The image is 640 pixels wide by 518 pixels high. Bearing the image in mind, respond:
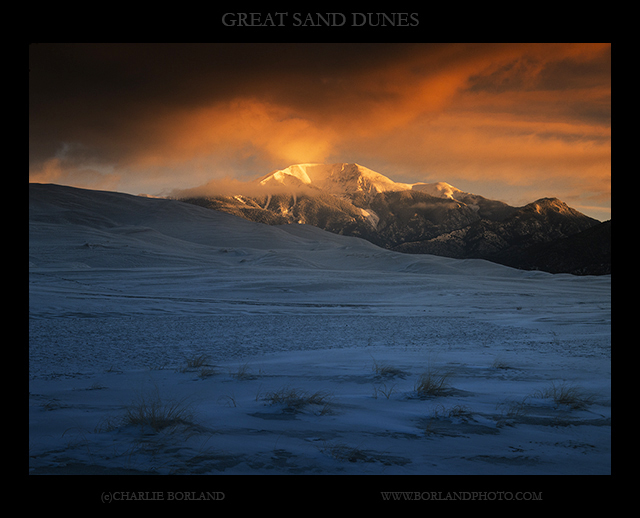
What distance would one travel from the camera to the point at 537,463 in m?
2.63

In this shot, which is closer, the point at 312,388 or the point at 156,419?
the point at 156,419

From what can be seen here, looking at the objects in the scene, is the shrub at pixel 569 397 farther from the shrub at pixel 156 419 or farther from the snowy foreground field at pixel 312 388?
the shrub at pixel 156 419

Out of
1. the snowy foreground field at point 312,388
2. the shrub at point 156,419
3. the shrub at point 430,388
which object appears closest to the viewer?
the snowy foreground field at point 312,388

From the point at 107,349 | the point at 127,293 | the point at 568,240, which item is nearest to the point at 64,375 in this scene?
the point at 107,349

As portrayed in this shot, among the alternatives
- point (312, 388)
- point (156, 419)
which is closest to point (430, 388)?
point (312, 388)

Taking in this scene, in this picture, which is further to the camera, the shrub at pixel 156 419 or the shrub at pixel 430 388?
the shrub at pixel 430 388

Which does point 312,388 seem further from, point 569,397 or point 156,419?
point 569,397

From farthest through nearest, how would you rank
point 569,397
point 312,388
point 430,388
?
1. point 312,388
2. point 430,388
3. point 569,397

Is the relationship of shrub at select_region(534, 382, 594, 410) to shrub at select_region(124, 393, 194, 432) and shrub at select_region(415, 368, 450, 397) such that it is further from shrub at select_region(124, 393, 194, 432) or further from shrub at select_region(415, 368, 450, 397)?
shrub at select_region(124, 393, 194, 432)

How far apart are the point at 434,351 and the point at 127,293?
37.3ft

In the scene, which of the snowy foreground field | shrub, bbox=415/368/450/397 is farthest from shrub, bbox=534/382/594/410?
shrub, bbox=415/368/450/397

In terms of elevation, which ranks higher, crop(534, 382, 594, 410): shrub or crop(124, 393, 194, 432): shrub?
crop(124, 393, 194, 432): shrub

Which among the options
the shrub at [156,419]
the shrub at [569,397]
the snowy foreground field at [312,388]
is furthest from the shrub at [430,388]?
the shrub at [156,419]
